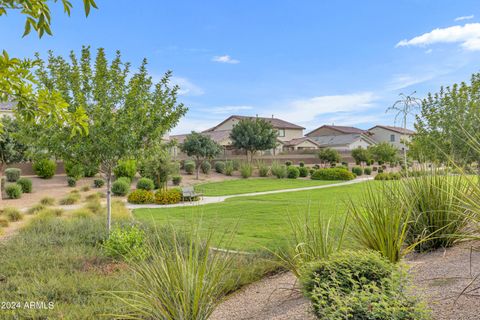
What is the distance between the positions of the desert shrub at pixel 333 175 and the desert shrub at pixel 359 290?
83.1 ft

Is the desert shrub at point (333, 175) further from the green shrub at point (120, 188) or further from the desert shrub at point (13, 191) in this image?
the desert shrub at point (13, 191)

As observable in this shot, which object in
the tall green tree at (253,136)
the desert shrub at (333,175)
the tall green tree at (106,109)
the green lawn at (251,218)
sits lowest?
the green lawn at (251,218)

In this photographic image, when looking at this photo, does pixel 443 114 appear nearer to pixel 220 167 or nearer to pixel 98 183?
pixel 98 183

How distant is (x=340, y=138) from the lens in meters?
59.6

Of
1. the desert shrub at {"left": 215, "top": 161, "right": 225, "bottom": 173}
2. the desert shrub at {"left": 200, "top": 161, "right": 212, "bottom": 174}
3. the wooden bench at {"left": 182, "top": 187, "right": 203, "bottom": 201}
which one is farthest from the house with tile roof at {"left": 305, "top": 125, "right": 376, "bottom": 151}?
the wooden bench at {"left": 182, "top": 187, "right": 203, "bottom": 201}

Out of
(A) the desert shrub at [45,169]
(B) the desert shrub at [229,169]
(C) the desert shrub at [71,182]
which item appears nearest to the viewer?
(C) the desert shrub at [71,182]

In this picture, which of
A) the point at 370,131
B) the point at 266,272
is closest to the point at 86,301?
the point at 266,272

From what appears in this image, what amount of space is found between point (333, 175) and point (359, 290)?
25928 mm

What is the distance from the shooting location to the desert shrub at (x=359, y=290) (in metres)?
2.44

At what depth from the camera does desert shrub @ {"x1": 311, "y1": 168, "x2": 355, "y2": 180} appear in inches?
1090

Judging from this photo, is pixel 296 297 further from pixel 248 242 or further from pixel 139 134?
pixel 139 134

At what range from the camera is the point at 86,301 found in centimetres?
436

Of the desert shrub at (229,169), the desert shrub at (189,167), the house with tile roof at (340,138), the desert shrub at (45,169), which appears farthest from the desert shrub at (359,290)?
the house with tile roof at (340,138)

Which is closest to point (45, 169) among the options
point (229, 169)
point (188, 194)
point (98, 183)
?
point (98, 183)
